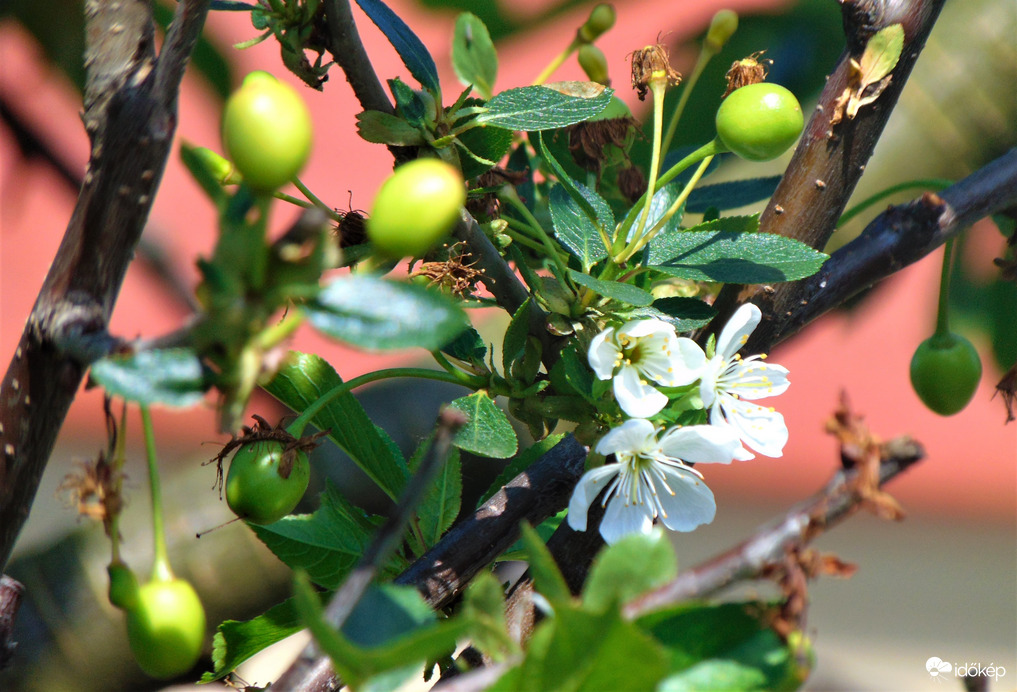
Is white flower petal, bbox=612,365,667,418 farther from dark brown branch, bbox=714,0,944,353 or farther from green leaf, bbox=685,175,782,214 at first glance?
green leaf, bbox=685,175,782,214

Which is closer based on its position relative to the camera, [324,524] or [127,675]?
[324,524]

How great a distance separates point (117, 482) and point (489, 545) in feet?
0.61

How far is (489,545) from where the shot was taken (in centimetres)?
40

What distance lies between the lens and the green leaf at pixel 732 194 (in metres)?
0.58

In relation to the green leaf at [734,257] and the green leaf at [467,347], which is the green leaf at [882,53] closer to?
the green leaf at [734,257]

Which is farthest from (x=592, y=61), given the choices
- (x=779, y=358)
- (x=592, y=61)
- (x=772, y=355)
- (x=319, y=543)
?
(x=779, y=358)

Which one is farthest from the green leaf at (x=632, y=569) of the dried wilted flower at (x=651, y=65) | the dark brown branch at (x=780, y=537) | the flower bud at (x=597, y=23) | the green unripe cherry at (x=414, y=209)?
the flower bud at (x=597, y=23)

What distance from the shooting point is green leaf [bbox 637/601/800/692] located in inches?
9.3

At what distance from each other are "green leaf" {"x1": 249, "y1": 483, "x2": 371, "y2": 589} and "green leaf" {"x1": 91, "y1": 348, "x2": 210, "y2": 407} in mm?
265

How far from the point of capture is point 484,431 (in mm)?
397

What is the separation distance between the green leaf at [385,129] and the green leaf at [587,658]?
236 mm

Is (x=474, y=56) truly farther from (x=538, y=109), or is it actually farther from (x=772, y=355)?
(x=772, y=355)

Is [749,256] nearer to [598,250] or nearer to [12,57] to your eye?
[598,250]

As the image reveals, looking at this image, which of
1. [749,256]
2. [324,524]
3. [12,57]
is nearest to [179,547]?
[324,524]
